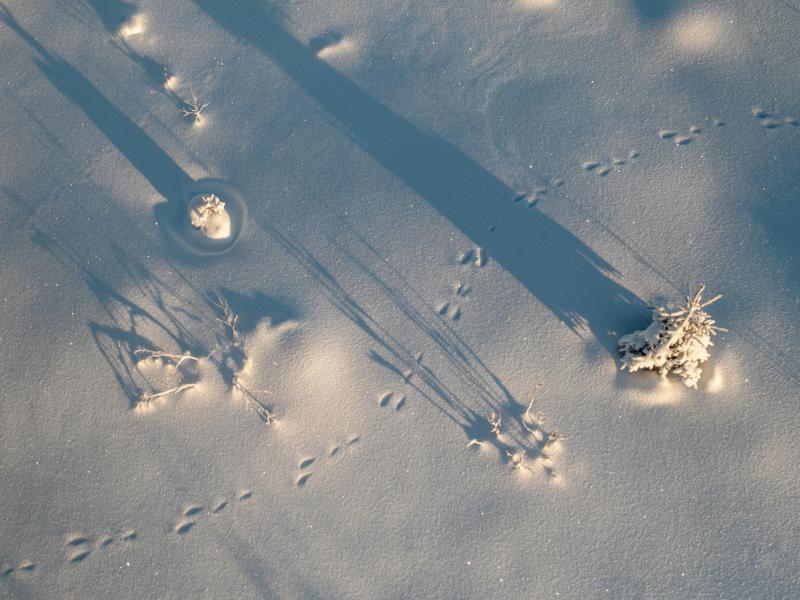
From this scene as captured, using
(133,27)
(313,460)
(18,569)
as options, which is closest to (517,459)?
(313,460)

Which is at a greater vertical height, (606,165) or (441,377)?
(606,165)

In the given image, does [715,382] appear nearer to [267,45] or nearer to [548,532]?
[548,532]

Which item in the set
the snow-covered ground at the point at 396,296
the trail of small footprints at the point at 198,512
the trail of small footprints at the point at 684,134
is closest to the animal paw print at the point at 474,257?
the snow-covered ground at the point at 396,296

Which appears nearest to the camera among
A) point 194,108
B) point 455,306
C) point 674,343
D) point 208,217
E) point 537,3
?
point 674,343

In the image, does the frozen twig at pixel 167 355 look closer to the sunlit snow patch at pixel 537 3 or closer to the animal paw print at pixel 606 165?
the animal paw print at pixel 606 165

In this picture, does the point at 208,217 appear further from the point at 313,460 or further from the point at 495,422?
the point at 495,422

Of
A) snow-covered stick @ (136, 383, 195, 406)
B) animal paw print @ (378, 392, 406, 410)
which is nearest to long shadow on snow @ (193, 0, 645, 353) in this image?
animal paw print @ (378, 392, 406, 410)

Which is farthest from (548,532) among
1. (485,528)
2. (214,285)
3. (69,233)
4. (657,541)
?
(69,233)
